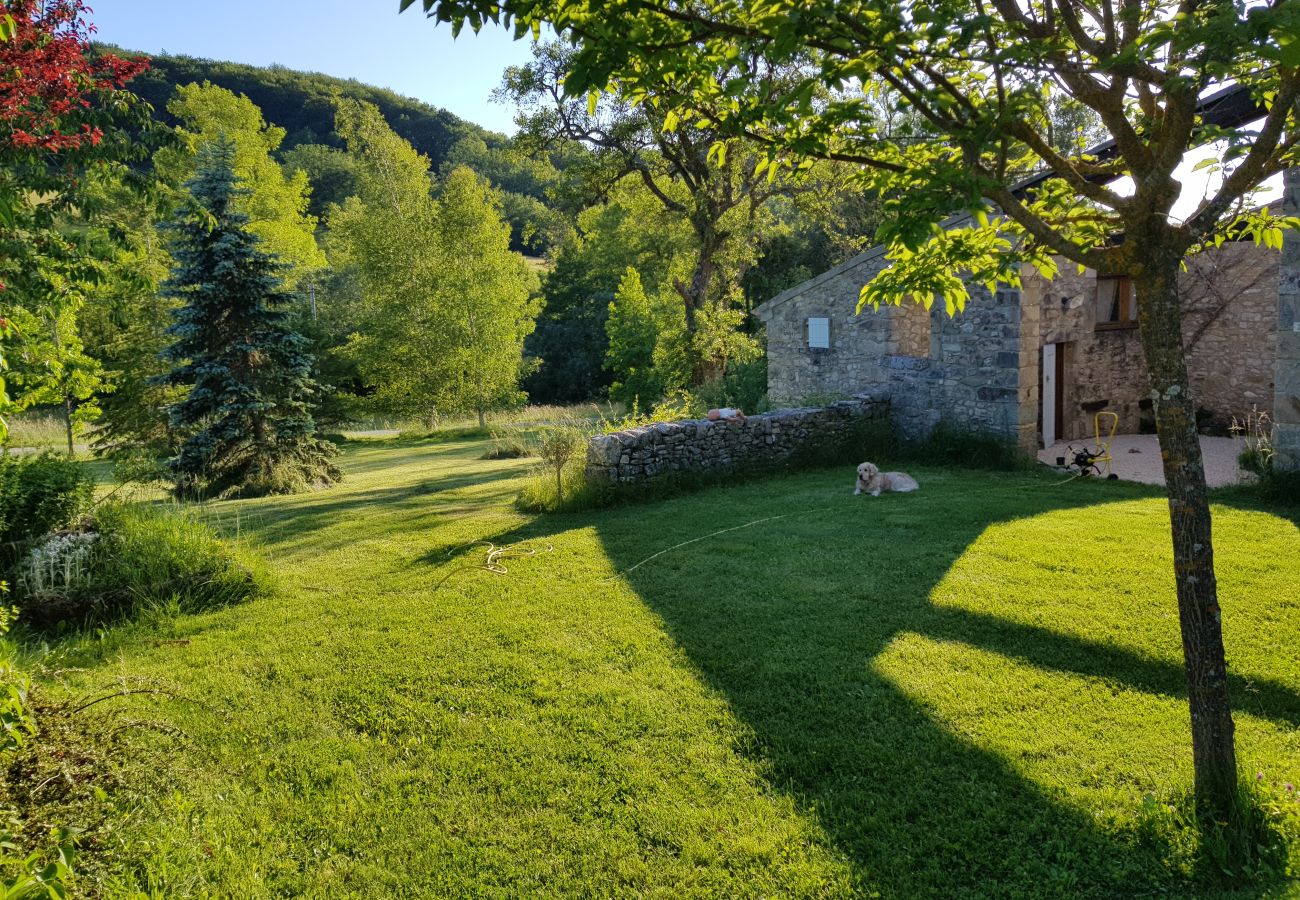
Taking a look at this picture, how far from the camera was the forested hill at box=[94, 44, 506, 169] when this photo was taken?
7738 cm

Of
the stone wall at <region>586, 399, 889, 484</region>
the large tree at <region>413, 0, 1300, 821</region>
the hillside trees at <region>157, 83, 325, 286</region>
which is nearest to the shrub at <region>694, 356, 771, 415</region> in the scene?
the stone wall at <region>586, 399, 889, 484</region>

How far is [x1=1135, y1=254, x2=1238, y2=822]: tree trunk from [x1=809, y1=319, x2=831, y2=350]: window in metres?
10.8

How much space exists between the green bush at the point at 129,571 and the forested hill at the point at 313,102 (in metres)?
73.1

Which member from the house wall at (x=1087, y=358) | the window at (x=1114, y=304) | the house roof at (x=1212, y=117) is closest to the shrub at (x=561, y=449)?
the house roof at (x=1212, y=117)

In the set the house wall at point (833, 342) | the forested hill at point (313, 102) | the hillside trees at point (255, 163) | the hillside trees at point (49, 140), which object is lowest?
the house wall at point (833, 342)

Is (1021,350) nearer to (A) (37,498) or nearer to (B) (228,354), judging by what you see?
(A) (37,498)

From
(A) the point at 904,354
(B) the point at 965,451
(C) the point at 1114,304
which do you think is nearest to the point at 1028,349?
(B) the point at 965,451

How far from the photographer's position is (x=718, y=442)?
11172 mm

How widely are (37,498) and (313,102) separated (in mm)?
86635

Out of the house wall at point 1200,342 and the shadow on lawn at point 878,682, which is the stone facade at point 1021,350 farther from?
the shadow on lawn at point 878,682

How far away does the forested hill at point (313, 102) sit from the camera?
77.4 meters

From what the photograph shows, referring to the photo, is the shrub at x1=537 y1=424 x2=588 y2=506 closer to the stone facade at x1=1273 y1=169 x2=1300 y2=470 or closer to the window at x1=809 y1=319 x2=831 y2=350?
the window at x1=809 y1=319 x2=831 y2=350

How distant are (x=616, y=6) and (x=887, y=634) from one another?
433 cm

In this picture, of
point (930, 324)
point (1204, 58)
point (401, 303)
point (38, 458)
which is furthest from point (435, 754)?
point (401, 303)
